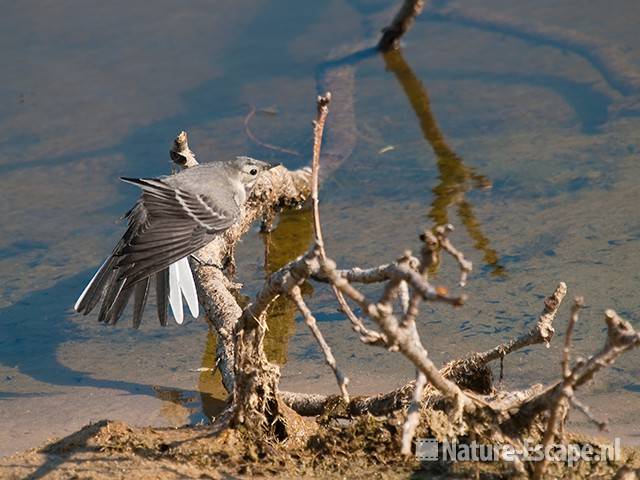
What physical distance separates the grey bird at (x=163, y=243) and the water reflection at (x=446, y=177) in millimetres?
2156

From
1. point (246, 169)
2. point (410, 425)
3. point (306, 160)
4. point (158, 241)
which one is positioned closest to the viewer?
point (410, 425)

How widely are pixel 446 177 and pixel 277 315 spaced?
112 inches

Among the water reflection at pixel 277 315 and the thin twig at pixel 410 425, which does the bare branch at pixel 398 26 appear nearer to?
the water reflection at pixel 277 315

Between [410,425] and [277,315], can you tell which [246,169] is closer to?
[277,315]

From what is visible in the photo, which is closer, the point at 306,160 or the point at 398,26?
the point at 306,160

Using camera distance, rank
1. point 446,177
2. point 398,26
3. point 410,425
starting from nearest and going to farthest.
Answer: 1. point 410,425
2. point 446,177
3. point 398,26

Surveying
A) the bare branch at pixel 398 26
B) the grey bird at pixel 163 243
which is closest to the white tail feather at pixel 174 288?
the grey bird at pixel 163 243

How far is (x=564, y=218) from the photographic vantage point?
8.00 meters

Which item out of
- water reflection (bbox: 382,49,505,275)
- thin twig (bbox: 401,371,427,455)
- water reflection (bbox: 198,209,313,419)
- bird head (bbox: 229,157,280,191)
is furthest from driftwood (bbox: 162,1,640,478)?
water reflection (bbox: 382,49,505,275)

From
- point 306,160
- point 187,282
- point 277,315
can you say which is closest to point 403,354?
point 187,282

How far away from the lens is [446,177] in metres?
9.16

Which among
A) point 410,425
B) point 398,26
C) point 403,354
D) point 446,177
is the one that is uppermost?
point 398,26

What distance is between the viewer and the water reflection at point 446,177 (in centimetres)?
794

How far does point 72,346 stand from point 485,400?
3.55 metres
